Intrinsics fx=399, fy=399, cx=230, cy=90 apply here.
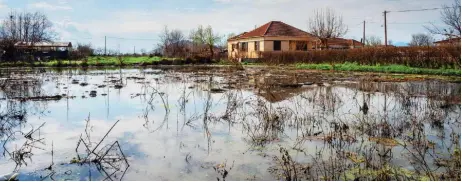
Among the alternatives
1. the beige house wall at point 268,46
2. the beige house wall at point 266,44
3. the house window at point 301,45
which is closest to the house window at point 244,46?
the beige house wall at point 266,44

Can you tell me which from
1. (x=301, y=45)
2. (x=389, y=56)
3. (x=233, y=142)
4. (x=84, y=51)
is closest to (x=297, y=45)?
(x=301, y=45)

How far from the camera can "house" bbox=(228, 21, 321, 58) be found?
43.5 metres

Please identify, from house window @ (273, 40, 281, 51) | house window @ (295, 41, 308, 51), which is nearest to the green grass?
house window @ (273, 40, 281, 51)

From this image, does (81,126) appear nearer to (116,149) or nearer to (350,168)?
(116,149)

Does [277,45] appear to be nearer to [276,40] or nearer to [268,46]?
[276,40]

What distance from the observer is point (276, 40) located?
143 feet

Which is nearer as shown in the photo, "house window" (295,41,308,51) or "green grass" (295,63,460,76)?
"green grass" (295,63,460,76)

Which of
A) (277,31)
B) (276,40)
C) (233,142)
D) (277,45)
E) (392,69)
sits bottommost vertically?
(233,142)

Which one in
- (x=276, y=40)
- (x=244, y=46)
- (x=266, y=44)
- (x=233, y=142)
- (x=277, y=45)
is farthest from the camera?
(x=244, y=46)

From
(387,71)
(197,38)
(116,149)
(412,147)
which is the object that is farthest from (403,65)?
(197,38)

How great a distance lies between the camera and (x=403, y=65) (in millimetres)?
23906

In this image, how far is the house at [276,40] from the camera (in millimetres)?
43469

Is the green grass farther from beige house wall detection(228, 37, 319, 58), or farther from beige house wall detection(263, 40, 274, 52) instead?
beige house wall detection(228, 37, 319, 58)

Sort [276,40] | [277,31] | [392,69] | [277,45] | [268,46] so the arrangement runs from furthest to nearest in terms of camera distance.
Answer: [277,31], [277,45], [276,40], [268,46], [392,69]
